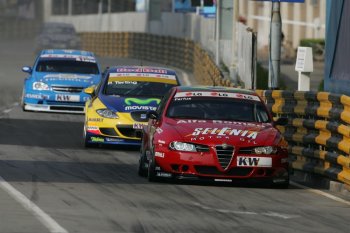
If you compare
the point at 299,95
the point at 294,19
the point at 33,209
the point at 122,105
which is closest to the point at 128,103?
the point at 122,105

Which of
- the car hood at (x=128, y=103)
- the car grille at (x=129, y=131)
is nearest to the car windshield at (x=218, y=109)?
the car grille at (x=129, y=131)

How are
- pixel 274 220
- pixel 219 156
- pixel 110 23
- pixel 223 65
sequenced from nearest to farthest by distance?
pixel 274 220
pixel 219 156
pixel 223 65
pixel 110 23

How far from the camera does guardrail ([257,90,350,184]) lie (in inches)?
628

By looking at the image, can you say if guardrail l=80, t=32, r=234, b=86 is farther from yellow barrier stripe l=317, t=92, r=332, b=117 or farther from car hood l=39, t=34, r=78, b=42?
yellow barrier stripe l=317, t=92, r=332, b=117

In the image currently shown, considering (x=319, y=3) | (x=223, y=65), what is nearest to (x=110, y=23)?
(x=319, y=3)

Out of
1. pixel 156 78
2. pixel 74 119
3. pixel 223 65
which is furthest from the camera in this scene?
pixel 223 65

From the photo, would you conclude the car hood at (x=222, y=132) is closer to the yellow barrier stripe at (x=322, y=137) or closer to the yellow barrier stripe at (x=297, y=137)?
the yellow barrier stripe at (x=322, y=137)

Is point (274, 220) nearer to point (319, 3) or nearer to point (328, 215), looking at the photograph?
point (328, 215)

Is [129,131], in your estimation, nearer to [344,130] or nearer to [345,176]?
[344,130]

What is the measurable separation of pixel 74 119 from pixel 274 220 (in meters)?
15.6

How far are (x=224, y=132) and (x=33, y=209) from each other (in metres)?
3.78

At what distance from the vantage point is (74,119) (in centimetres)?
2762

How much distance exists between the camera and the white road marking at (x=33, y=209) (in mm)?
11056

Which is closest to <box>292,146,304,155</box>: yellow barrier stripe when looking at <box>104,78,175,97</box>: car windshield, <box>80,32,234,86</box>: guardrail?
<box>104,78,175,97</box>: car windshield
